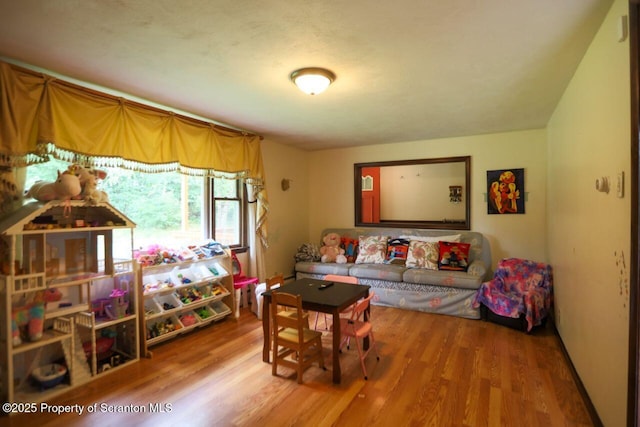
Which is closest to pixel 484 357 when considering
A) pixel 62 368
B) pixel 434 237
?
pixel 434 237

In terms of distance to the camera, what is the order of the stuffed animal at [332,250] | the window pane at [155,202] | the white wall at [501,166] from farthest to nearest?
the stuffed animal at [332,250]
the white wall at [501,166]
the window pane at [155,202]

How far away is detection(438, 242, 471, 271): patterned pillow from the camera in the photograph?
4.13 m

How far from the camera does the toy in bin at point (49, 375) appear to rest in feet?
7.48

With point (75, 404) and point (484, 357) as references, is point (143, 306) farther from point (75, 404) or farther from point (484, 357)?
point (484, 357)

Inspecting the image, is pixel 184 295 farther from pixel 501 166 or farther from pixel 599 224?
pixel 501 166

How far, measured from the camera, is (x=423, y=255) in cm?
434

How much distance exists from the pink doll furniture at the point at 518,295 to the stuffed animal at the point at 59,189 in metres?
4.03

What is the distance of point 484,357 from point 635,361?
1.60m

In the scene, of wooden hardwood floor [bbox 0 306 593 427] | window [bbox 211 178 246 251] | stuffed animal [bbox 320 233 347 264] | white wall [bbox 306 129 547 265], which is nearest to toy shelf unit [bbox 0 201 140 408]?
wooden hardwood floor [bbox 0 306 593 427]

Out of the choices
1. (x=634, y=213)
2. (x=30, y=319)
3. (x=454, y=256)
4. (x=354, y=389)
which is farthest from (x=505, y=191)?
(x=30, y=319)

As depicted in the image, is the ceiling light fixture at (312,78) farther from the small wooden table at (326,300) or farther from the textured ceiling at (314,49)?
the small wooden table at (326,300)

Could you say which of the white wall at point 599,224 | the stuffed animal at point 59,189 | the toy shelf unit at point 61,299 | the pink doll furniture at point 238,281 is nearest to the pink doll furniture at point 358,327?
the white wall at point 599,224

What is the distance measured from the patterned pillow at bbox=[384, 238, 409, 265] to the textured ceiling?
6.69 feet

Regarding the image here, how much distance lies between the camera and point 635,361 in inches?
53.5
